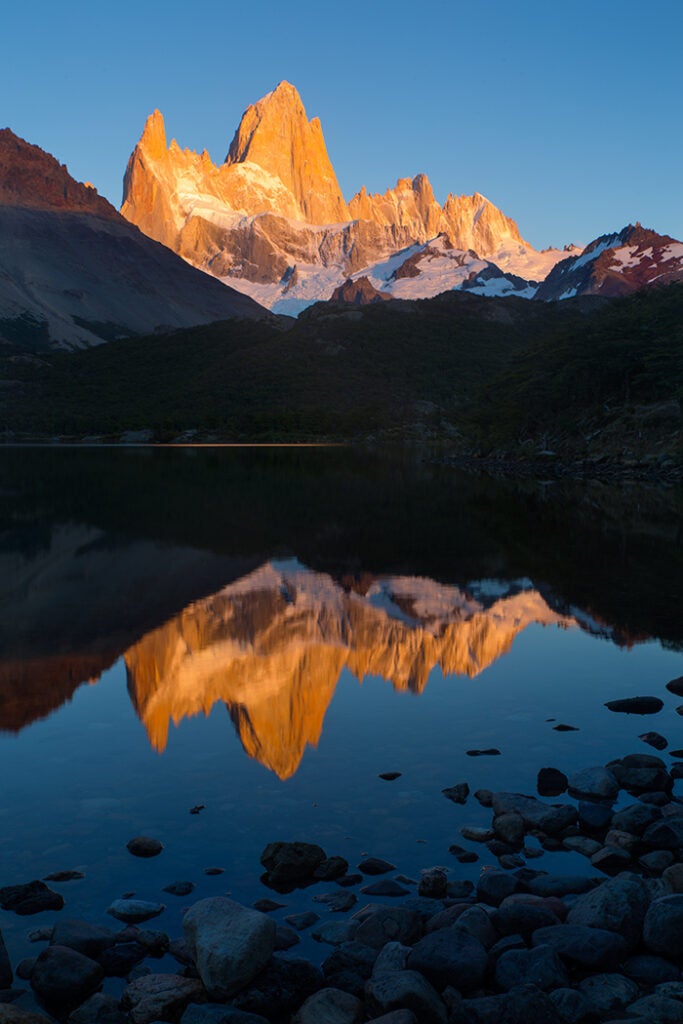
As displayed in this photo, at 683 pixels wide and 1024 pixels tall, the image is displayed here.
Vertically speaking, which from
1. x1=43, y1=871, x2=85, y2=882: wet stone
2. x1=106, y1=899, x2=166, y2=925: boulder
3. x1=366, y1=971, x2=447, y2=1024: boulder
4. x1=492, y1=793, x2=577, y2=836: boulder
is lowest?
x1=43, y1=871, x2=85, y2=882: wet stone

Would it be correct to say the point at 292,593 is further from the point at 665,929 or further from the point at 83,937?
the point at 665,929

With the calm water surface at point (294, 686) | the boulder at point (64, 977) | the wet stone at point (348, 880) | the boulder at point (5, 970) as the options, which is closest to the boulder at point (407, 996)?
the calm water surface at point (294, 686)

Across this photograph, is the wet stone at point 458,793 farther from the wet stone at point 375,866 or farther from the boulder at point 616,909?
the boulder at point 616,909

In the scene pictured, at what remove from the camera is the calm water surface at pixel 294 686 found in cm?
911

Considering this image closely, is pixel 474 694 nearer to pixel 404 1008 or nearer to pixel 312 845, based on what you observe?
pixel 312 845

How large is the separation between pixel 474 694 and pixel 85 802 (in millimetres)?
6469

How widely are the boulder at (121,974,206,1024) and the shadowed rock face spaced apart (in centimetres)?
427

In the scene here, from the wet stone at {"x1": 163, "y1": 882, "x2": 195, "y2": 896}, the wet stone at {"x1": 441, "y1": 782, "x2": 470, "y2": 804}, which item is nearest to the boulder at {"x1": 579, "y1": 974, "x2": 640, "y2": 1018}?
the wet stone at {"x1": 441, "y1": 782, "x2": 470, "y2": 804}

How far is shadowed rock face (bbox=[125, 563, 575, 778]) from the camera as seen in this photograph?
1288 centimetres

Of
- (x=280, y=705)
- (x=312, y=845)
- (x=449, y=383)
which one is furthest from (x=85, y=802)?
(x=449, y=383)

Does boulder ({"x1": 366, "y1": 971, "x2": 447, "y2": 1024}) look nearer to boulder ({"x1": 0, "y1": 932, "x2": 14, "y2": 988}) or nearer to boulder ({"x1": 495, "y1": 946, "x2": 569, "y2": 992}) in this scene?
boulder ({"x1": 495, "y1": 946, "x2": 569, "y2": 992})

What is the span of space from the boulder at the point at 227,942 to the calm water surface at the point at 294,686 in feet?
1.75

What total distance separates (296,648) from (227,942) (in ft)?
31.9

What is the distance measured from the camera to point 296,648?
16422 millimetres
